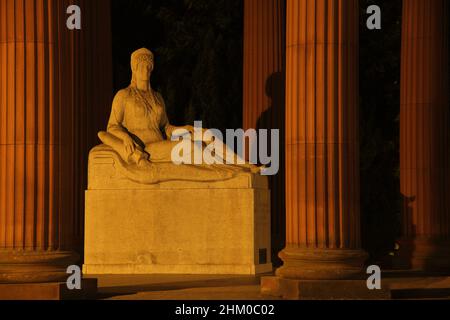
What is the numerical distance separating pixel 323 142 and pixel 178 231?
1297 cm

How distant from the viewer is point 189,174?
55781 millimetres

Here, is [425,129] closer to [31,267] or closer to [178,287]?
[178,287]

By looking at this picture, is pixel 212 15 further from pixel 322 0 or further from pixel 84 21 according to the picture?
pixel 322 0

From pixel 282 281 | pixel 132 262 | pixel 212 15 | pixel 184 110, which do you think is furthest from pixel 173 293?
pixel 212 15

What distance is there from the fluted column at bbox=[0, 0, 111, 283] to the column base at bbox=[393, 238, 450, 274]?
78.4 feet

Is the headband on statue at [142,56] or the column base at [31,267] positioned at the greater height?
the headband on statue at [142,56]

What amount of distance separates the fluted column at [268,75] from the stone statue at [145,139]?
12.4m

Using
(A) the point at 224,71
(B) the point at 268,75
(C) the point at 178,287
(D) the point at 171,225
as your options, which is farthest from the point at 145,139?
(A) the point at 224,71

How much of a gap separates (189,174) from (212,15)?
47.4 meters

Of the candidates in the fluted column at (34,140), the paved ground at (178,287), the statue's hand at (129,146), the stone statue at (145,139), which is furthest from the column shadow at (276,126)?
the fluted column at (34,140)

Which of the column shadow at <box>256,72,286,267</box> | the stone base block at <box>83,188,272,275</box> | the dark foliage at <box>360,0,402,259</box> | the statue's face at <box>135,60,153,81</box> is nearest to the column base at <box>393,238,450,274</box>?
the column shadow at <box>256,72,286,267</box>

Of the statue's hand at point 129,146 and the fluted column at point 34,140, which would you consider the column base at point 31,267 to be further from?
the statue's hand at point 129,146

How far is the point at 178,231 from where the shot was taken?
55688mm

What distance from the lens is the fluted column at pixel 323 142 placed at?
44.4 metres
